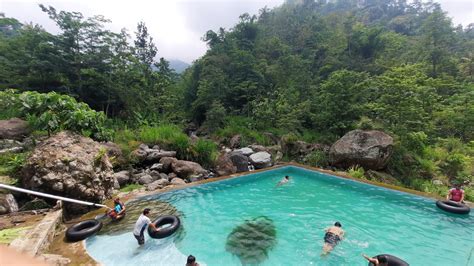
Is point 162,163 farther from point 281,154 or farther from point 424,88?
point 424,88

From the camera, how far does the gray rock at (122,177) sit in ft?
29.3

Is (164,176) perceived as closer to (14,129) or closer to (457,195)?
(14,129)

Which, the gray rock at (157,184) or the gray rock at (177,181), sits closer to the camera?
the gray rock at (157,184)

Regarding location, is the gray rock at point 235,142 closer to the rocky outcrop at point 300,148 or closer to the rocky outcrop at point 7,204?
the rocky outcrop at point 300,148

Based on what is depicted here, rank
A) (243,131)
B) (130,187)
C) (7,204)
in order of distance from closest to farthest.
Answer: (7,204)
(130,187)
(243,131)

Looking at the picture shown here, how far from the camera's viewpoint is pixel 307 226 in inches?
259

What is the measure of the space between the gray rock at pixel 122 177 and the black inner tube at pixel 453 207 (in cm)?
1147

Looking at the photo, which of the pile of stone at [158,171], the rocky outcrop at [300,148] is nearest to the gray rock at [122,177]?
the pile of stone at [158,171]

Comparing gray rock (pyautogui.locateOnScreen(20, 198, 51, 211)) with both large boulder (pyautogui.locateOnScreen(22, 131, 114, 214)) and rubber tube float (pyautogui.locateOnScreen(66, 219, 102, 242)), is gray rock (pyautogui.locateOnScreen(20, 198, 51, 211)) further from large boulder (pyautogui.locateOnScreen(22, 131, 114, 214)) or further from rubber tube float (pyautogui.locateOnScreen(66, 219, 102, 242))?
rubber tube float (pyautogui.locateOnScreen(66, 219, 102, 242))

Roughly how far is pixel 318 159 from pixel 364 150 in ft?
8.68

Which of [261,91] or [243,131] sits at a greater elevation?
[261,91]

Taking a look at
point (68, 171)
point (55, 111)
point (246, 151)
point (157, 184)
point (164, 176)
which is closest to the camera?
point (68, 171)

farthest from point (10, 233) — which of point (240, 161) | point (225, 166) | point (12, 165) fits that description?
point (240, 161)

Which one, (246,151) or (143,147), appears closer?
(143,147)
